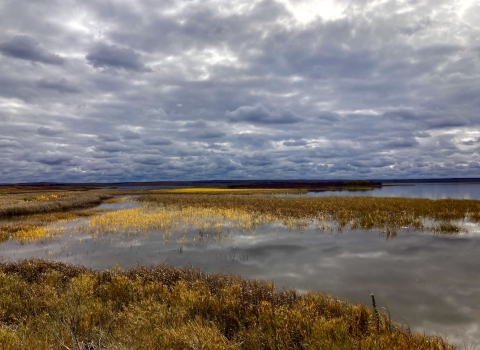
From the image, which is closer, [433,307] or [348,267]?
[433,307]

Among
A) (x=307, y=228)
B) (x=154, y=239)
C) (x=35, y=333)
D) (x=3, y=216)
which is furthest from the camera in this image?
(x=3, y=216)

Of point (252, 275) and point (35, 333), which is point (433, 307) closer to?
point (252, 275)

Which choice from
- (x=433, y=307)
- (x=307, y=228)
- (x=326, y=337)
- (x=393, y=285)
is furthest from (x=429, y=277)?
(x=307, y=228)

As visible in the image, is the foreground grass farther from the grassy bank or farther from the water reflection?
the grassy bank

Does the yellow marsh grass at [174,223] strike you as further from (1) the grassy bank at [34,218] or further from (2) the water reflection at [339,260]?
(1) the grassy bank at [34,218]

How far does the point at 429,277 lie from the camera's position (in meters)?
11.6

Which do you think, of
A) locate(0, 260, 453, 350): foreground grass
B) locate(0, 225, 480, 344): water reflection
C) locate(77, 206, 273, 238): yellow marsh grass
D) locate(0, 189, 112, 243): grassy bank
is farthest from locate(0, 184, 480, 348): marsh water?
locate(0, 189, 112, 243): grassy bank

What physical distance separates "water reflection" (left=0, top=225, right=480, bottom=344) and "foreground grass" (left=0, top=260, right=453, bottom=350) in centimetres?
217

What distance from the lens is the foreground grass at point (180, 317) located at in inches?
228

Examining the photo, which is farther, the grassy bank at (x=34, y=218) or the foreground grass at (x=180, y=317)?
the grassy bank at (x=34, y=218)

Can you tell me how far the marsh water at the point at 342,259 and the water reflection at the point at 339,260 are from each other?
33 mm

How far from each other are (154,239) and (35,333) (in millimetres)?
13591

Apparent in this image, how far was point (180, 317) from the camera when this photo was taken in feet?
23.6

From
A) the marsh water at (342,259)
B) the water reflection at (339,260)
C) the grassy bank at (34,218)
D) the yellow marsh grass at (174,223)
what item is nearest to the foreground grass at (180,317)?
the marsh water at (342,259)
